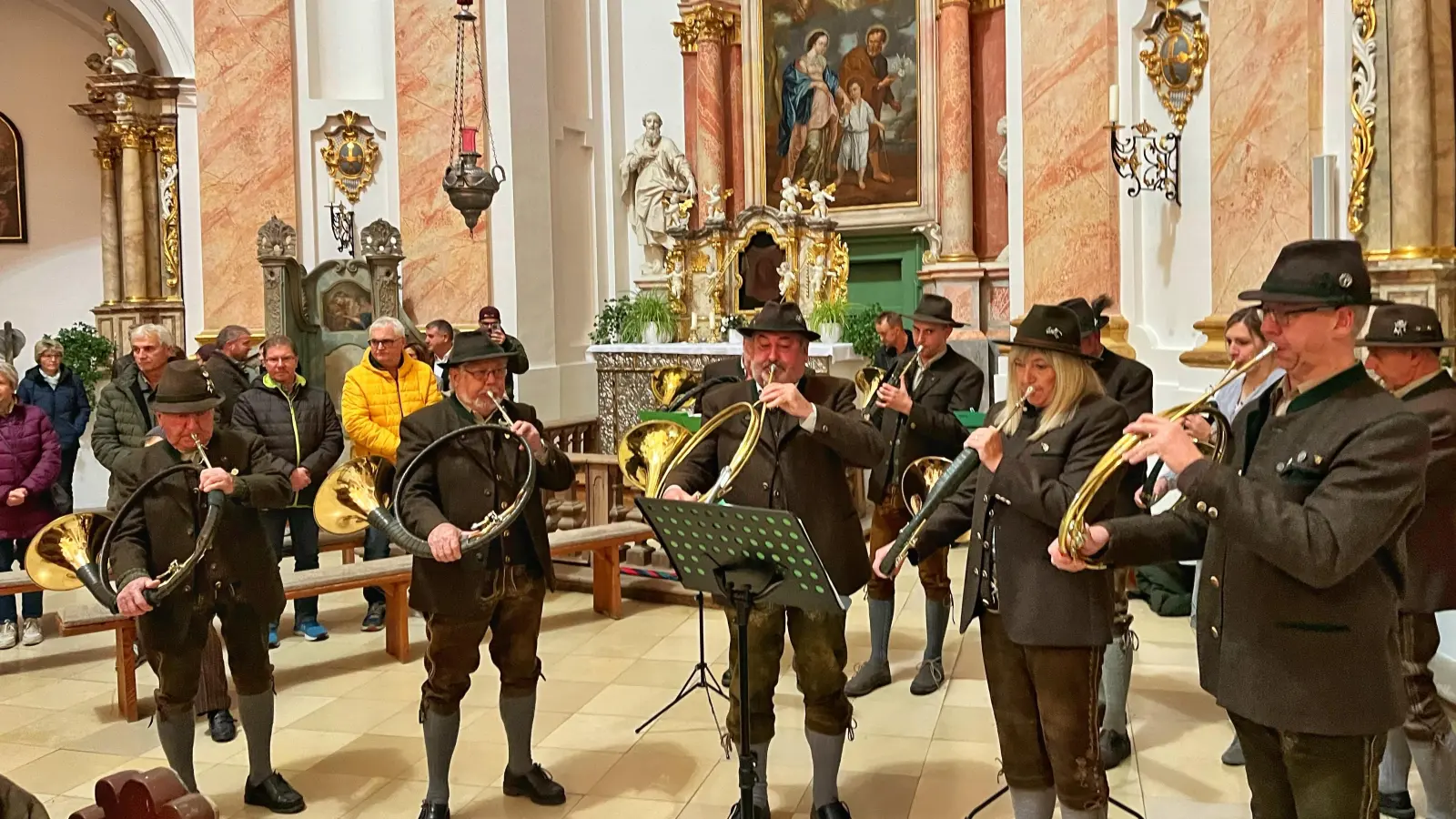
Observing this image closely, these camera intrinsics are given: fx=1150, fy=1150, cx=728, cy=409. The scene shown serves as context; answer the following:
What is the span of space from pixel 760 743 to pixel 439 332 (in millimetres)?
5278

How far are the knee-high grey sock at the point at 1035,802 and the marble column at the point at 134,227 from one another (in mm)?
13031

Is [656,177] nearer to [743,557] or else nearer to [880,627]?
[880,627]

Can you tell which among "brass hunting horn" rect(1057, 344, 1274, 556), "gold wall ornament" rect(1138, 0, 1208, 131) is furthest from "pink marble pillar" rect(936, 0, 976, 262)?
"brass hunting horn" rect(1057, 344, 1274, 556)

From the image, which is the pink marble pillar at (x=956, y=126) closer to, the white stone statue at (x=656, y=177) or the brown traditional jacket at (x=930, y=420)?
the white stone statue at (x=656, y=177)

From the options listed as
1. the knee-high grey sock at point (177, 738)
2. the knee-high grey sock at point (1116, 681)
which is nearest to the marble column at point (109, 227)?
the knee-high grey sock at point (177, 738)

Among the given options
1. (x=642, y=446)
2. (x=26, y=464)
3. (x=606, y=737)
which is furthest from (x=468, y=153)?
(x=606, y=737)

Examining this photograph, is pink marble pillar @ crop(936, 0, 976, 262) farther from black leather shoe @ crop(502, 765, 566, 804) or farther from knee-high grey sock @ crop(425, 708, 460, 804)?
knee-high grey sock @ crop(425, 708, 460, 804)

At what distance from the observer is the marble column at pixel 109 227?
1398cm

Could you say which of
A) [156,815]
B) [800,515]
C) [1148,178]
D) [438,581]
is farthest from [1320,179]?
[156,815]

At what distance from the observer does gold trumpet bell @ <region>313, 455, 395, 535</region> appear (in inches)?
177

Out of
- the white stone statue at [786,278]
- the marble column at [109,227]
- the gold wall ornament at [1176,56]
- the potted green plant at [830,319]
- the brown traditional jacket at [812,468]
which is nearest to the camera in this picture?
the brown traditional jacket at [812,468]

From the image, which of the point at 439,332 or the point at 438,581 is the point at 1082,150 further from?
the point at 438,581

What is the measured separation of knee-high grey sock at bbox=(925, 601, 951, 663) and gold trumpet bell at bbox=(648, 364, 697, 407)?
5.92 metres

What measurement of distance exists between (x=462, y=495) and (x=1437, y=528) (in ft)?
10.9
